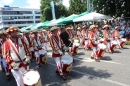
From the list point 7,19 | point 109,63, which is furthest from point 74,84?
point 7,19

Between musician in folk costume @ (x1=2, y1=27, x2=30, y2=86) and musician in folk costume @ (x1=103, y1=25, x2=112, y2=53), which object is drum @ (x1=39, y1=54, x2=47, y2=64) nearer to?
musician in folk costume @ (x1=103, y1=25, x2=112, y2=53)

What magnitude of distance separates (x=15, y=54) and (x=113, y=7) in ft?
59.8

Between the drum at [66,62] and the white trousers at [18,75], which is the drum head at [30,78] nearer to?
the white trousers at [18,75]

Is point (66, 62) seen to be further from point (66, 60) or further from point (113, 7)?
point (113, 7)

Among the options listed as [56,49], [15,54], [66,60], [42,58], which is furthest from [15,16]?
[15,54]

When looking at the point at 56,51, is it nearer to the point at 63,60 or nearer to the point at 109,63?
the point at 63,60

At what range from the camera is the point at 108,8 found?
840 inches

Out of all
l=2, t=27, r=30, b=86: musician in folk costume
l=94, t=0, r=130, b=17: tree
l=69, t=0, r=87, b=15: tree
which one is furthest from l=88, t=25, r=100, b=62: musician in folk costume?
l=69, t=0, r=87, b=15: tree

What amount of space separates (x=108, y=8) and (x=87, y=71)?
15207 mm

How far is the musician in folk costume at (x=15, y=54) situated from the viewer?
16.2ft

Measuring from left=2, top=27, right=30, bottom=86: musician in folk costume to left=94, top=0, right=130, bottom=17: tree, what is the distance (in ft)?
57.6

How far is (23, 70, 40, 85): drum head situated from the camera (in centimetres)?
465

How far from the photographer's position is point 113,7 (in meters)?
21.4

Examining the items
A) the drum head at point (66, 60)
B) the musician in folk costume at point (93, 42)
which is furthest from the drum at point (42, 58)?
the drum head at point (66, 60)
